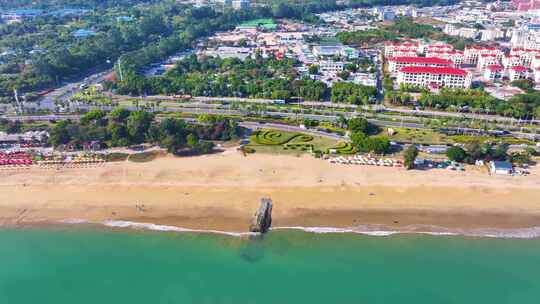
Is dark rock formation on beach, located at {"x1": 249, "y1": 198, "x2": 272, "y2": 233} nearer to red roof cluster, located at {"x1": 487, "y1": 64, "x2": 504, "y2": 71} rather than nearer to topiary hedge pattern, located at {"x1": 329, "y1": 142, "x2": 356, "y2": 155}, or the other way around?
topiary hedge pattern, located at {"x1": 329, "y1": 142, "x2": 356, "y2": 155}

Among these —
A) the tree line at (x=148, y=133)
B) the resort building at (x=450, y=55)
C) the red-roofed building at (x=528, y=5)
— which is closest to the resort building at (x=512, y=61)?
the resort building at (x=450, y=55)

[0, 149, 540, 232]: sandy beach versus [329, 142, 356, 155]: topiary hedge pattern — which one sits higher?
[329, 142, 356, 155]: topiary hedge pattern

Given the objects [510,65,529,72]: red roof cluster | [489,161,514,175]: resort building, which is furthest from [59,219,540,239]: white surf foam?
[510,65,529,72]: red roof cluster

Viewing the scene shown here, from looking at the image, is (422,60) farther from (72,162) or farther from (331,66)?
(72,162)

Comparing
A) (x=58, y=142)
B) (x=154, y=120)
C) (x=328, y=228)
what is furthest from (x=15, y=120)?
(x=328, y=228)

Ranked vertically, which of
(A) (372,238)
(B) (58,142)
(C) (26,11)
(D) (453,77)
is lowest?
(A) (372,238)

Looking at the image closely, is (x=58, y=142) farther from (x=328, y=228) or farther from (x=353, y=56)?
(x=353, y=56)

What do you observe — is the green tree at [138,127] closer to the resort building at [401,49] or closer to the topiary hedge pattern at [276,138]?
the topiary hedge pattern at [276,138]
